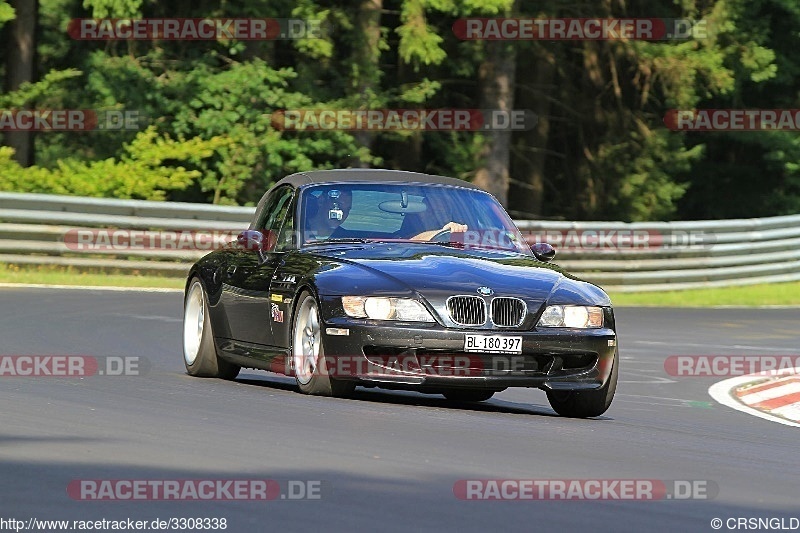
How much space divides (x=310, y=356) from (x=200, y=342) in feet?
7.13

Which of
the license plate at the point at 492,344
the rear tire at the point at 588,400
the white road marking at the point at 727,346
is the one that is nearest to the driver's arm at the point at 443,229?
the rear tire at the point at 588,400

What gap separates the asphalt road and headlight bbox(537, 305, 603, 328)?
0.61 meters

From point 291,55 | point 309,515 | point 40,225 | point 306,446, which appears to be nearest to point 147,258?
point 40,225

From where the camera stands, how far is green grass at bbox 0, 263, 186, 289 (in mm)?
24062

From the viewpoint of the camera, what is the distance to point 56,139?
37.6 metres

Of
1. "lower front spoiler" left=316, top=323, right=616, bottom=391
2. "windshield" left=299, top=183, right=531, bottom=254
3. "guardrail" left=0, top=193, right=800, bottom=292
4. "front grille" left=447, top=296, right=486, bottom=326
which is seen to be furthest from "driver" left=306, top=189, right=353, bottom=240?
"guardrail" left=0, top=193, right=800, bottom=292

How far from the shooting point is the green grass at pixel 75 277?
78.9 feet

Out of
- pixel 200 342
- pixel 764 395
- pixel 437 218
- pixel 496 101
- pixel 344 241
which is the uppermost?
pixel 496 101

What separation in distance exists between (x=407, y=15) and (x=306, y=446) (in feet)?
77.9

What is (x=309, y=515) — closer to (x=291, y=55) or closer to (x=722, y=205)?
(x=291, y=55)

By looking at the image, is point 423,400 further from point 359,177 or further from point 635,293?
point 635,293

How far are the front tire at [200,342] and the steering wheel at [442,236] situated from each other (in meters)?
1.95

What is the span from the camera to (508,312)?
38.4 feet

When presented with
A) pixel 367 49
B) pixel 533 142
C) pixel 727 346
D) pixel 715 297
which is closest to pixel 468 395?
pixel 727 346
